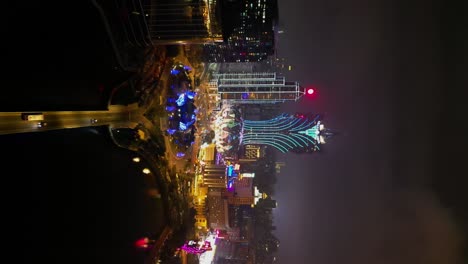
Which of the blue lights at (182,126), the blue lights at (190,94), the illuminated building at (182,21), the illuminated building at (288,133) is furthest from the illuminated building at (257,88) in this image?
the illuminated building at (182,21)

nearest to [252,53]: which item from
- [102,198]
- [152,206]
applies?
[152,206]

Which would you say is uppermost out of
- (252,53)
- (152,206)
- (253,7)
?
(253,7)

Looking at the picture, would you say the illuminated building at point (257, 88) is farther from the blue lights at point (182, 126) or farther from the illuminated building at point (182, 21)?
the illuminated building at point (182, 21)

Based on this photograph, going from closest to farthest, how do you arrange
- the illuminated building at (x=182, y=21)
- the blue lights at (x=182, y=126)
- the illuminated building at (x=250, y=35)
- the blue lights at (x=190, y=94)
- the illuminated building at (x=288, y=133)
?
the illuminated building at (x=182, y=21) → the blue lights at (x=182, y=126) → the blue lights at (x=190, y=94) → the illuminated building at (x=250, y=35) → the illuminated building at (x=288, y=133)

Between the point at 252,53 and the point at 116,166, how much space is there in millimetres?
16065

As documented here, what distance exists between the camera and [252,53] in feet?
68.4

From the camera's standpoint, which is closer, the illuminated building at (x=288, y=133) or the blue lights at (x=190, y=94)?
the blue lights at (x=190, y=94)

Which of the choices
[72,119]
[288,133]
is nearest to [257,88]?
[288,133]

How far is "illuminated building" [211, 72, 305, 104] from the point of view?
23.5 meters

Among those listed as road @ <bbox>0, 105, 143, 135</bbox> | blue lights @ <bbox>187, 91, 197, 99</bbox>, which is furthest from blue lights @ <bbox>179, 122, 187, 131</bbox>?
road @ <bbox>0, 105, 143, 135</bbox>

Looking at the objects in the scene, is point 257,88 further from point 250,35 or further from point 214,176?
point 214,176

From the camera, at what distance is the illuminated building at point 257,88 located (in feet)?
77.1

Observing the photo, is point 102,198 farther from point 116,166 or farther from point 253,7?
point 253,7

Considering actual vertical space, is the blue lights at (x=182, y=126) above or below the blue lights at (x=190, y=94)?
below
